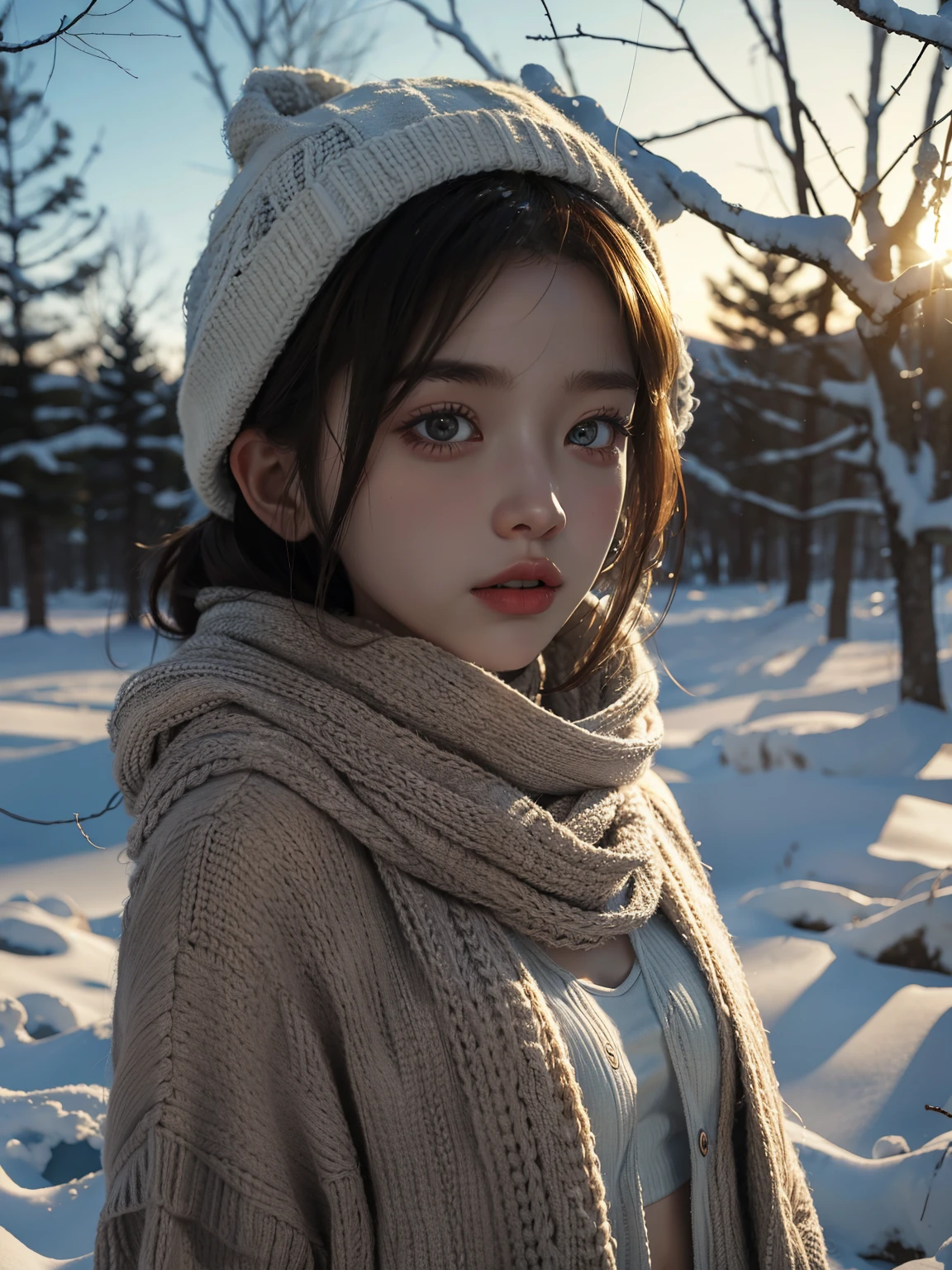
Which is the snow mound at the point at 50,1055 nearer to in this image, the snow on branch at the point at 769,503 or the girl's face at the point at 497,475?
the girl's face at the point at 497,475

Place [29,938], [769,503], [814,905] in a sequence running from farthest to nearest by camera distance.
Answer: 1. [769,503]
2. [814,905]
3. [29,938]

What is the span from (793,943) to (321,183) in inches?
102

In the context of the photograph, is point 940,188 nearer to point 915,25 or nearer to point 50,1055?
point 915,25

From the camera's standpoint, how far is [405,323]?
1.05m

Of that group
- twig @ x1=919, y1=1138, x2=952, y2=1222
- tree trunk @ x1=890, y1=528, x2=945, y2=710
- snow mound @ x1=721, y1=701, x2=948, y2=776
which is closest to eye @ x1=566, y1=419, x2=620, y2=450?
twig @ x1=919, y1=1138, x2=952, y2=1222

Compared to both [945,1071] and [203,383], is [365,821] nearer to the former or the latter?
[203,383]

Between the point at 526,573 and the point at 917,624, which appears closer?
the point at 526,573

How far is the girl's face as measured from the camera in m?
1.08

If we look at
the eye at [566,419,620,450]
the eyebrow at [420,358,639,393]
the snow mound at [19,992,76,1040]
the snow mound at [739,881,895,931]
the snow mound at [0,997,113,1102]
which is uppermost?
the eyebrow at [420,358,639,393]

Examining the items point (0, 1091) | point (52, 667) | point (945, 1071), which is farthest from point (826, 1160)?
point (52, 667)

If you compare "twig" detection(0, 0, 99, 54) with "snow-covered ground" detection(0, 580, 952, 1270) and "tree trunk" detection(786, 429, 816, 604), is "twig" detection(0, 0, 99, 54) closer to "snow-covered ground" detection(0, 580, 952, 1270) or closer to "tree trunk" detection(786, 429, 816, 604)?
"snow-covered ground" detection(0, 580, 952, 1270)

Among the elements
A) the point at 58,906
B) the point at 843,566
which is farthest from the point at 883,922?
the point at 843,566

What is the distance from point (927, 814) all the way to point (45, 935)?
355 cm

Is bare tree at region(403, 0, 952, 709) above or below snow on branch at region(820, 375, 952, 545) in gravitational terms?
above
